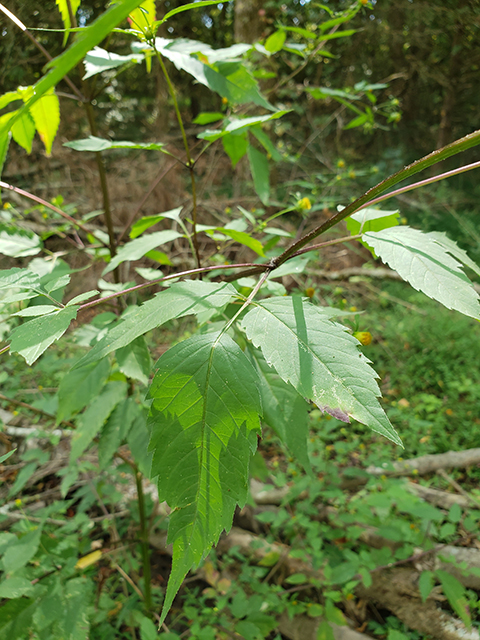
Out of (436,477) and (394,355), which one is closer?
(436,477)

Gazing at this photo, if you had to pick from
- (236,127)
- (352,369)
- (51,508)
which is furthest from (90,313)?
(352,369)

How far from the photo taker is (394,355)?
11.3 feet

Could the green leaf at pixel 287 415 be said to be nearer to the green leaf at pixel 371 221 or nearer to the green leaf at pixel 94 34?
the green leaf at pixel 371 221

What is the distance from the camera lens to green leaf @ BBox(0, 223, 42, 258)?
3.03ft

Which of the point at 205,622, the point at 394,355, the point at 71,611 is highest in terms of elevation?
the point at 71,611

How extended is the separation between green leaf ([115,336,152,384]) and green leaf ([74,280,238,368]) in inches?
10.8

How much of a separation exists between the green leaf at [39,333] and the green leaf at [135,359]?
312 mm

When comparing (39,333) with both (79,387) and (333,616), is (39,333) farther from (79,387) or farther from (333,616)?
(333,616)

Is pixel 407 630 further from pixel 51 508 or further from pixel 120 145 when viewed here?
pixel 120 145

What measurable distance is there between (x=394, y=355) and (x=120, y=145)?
3244mm

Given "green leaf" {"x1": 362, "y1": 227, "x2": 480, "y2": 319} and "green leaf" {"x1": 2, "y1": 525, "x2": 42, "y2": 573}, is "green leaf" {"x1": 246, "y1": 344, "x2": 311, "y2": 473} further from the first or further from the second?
"green leaf" {"x1": 2, "y1": 525, "x2": 42, "y2": 573}

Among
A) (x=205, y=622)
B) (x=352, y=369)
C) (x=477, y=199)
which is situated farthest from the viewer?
(x=477, y=199)

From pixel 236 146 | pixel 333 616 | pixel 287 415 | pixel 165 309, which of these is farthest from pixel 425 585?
pixel 236 146

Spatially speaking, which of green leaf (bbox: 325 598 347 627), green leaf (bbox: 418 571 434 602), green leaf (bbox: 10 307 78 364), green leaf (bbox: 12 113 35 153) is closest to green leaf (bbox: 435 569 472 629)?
green leaf (bbox: 418 571 434 602)
